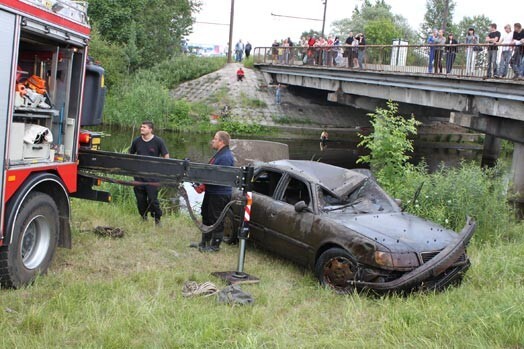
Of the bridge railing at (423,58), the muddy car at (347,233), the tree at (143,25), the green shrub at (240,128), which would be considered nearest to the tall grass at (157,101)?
the green shrub at (240,128)

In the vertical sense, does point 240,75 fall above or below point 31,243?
above

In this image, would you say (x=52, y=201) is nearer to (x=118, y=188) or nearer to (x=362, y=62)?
(x=118, y=188)

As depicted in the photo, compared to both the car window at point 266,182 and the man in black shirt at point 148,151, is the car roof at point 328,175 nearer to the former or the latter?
the car window at point 266,182

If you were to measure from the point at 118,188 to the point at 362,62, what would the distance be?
18.9m

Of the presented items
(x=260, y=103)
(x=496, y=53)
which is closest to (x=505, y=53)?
(x=496, y=53)

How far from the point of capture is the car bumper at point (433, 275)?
6.38m

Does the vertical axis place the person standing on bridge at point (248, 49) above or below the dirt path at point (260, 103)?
above

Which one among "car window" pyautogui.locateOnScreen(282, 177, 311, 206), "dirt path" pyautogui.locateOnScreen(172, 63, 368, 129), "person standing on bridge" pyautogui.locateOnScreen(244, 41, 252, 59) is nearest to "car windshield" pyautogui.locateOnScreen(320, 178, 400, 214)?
"car window" pyautogui.locateOnScreen(282, 177, 311, 206)

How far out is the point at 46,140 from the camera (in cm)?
652

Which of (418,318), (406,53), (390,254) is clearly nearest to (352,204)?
(390,254)

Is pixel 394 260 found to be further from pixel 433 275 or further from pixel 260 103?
pixel 260 103

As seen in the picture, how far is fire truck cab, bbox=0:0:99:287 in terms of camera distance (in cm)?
555

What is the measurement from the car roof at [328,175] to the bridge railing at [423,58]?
1136 cm

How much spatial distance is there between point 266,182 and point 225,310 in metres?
3.34
